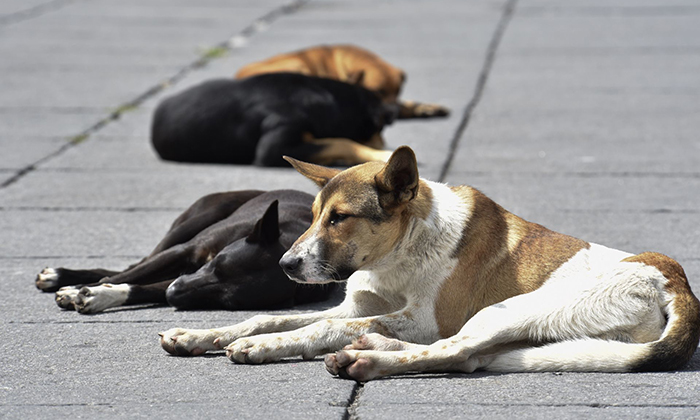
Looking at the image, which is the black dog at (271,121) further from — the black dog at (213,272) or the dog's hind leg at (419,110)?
the black dog at (213,272)

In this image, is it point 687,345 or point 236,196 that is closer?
point 687,345

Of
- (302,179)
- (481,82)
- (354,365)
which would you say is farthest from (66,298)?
(481,82)

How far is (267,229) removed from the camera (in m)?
5.91

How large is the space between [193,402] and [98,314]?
174cm

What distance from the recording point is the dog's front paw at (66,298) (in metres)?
6.00


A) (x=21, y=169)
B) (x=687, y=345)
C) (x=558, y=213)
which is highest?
(x=687, y=345)

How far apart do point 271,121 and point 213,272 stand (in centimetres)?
397

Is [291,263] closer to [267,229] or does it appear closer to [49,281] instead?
[267,229]

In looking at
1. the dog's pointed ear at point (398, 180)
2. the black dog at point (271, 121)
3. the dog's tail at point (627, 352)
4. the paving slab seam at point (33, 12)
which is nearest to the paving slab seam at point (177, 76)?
the black dog at point (271, 121)

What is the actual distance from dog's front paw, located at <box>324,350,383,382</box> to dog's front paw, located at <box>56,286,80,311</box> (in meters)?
2.04

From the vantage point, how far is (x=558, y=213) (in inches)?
316

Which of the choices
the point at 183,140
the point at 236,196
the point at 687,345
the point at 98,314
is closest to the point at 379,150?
the point at 183,140

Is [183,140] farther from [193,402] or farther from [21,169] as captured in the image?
[193,402]

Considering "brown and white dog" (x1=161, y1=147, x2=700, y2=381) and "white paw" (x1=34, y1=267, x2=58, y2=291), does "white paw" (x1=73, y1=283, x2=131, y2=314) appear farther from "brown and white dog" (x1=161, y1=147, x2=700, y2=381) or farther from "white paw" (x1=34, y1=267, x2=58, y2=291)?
"brown and white dog" (x1=161, y1=147, x2=700, y2=381)
